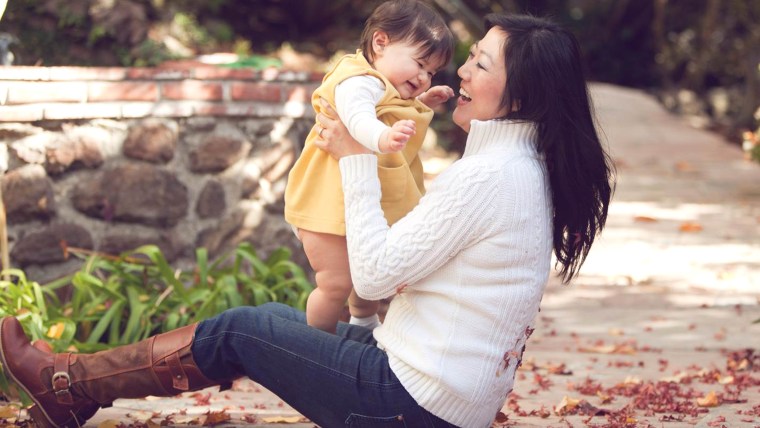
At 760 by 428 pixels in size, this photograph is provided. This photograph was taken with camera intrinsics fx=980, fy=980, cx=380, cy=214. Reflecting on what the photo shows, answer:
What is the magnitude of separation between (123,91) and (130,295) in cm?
86

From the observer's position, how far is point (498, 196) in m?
2.24

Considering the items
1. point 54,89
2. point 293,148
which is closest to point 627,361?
point 293,148

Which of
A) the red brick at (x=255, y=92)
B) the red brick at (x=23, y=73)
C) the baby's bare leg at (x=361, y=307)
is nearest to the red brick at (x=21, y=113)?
the red brick at (x=23, y=73)

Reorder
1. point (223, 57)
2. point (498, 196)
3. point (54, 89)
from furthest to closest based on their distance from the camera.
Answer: point (223, 57)
point (54, 89)
point (498, 196)

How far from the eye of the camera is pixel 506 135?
2354 millimetres

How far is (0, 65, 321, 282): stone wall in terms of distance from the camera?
379 centimetres

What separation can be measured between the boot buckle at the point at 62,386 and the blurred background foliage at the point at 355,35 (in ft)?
5.31

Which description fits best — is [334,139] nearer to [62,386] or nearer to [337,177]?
[337,177]

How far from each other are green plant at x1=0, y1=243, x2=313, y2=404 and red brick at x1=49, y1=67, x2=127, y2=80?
0.70m

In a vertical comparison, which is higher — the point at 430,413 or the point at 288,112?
the point at 288,112

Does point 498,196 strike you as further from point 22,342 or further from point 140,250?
point 140,250

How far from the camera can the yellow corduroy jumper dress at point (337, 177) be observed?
248 cm

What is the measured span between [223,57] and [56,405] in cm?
321

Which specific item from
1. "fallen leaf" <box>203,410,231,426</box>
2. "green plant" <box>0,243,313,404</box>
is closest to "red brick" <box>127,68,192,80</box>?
"green plant" <box>0,243,313,404</box>
